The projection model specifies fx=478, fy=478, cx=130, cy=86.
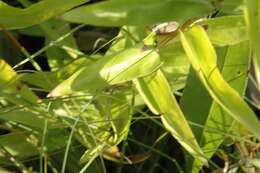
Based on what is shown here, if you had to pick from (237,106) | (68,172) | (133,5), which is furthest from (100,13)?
(68,172)

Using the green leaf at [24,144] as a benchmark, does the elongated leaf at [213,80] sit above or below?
above

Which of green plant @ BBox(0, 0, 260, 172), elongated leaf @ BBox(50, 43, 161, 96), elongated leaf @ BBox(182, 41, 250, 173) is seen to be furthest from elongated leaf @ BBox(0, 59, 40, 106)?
elongated leaf @ BBox(182, 41, 250, 173)

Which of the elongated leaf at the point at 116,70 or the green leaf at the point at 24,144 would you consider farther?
the green leaf at the point at 24,144

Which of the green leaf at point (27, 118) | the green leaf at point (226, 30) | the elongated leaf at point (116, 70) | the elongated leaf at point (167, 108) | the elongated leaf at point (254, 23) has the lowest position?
the green leaf at point (27, 118)

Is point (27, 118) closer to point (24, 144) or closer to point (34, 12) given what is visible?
point (24, 144)

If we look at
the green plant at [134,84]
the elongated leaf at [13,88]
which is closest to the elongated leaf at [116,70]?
the green plant at [134,84]

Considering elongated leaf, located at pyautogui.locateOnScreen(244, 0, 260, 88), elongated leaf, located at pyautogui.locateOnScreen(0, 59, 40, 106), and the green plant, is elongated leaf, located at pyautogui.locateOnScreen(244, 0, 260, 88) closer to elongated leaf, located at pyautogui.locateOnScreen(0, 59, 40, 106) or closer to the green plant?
the green plant

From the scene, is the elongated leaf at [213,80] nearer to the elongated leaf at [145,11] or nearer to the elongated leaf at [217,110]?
the elongated leaf at [145,11]

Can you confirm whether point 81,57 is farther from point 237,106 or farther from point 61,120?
point 237,106
